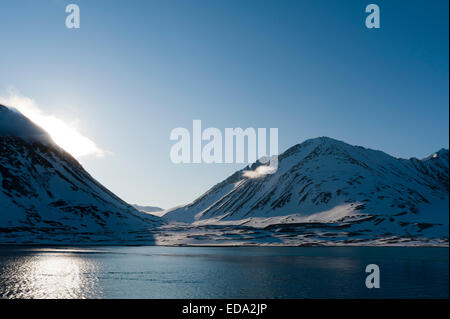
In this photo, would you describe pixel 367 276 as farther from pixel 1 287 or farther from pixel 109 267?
pixel 1 287

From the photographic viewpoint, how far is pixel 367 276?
302 feet

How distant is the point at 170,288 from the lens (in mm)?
76375

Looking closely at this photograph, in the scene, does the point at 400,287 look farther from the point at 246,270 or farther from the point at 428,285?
the point at 246,270

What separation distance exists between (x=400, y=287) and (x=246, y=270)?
138ft
